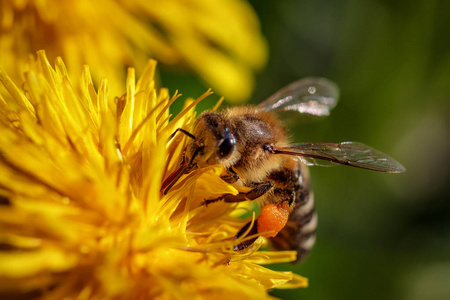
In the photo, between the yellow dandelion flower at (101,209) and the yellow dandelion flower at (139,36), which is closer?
the yellow dandelion flower at (101,209)

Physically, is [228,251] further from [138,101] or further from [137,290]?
[138,101]

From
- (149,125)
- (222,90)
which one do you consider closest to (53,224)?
(149,125)

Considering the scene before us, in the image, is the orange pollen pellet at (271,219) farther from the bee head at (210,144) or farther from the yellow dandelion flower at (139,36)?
the yellow dandelion flower at (139,36)

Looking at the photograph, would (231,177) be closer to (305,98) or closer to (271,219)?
(271,219)

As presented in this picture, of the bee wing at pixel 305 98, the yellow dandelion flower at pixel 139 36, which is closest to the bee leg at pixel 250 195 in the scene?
the bee wing at pixel 305 98

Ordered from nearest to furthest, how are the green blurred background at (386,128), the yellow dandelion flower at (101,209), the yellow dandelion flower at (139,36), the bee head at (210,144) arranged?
the yellow dandelion flower at (101,209) → the bee head at (210,144) → the yellow dandelion flower at (139,36) → the green blurred background at (386,128)

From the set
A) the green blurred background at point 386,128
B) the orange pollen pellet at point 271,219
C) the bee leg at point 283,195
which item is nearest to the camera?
the orange pollen pellet at point 271,219

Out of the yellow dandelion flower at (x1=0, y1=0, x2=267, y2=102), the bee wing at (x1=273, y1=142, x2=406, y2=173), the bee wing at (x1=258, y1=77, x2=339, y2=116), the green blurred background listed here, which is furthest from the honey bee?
the green blurred background
